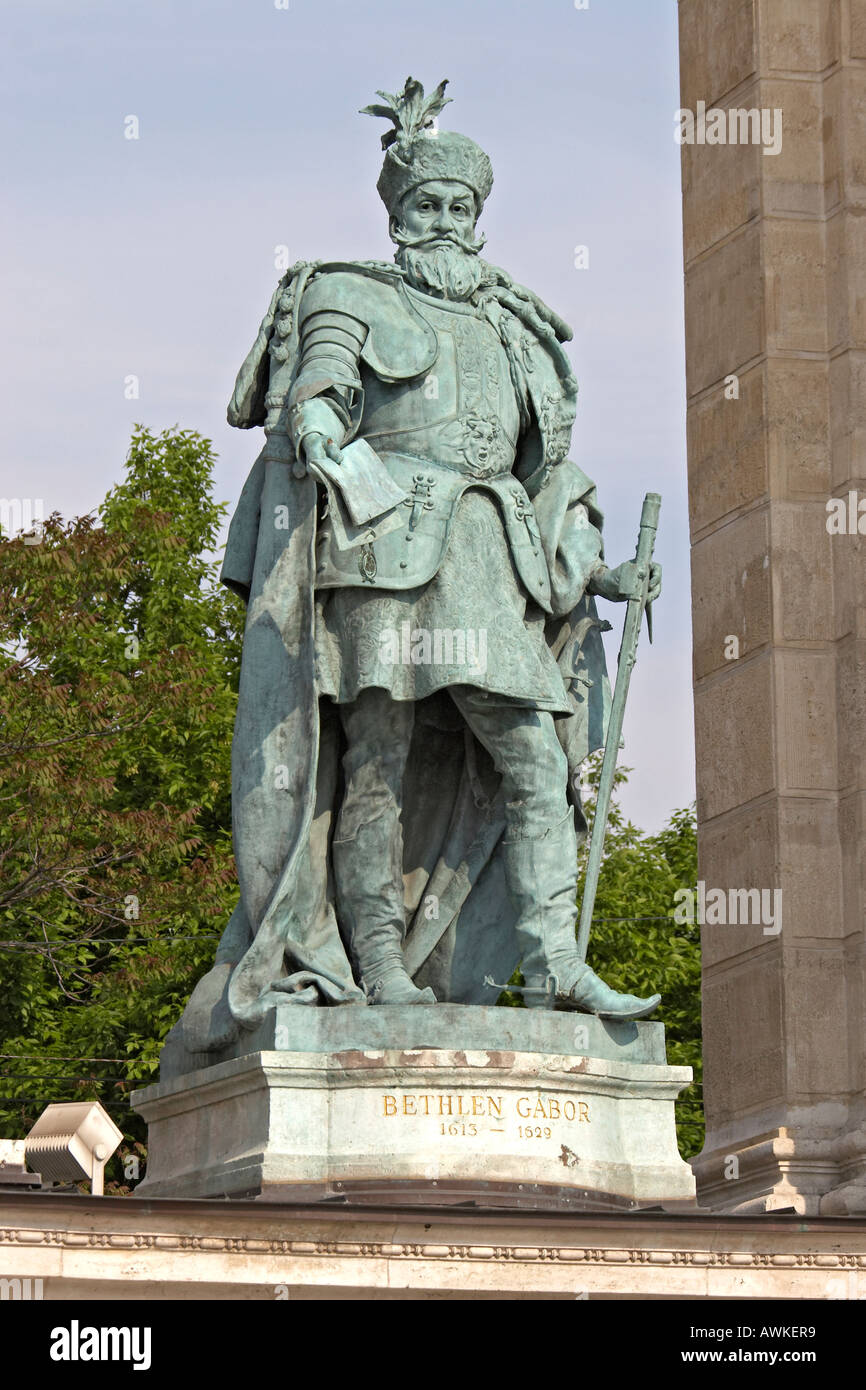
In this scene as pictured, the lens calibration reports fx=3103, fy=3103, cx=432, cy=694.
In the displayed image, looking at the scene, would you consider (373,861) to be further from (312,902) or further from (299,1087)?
(299,1087)

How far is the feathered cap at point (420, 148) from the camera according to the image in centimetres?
1568

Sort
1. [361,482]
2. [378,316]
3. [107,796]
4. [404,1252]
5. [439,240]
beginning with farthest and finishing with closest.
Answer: [107,796] < [439,240] < [378,316] < [361,482] < [404,1252]

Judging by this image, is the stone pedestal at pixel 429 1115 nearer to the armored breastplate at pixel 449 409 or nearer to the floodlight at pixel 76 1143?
the floodlight at pixel 76 1143

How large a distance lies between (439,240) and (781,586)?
5.35 metres

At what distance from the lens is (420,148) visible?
1567 cm

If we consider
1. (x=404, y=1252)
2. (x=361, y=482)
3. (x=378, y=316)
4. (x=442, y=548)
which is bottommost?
(x=404, y=1252)

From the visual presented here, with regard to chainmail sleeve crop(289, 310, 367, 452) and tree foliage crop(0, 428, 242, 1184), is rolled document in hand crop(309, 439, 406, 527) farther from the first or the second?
tree foliage crop(0, 428, 242, 1184)

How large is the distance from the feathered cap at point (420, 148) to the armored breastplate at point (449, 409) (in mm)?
638

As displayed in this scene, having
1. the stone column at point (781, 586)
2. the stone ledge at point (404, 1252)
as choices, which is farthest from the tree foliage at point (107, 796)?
the stone ledge at point (404, 1252)

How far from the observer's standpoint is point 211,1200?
13.1 meters

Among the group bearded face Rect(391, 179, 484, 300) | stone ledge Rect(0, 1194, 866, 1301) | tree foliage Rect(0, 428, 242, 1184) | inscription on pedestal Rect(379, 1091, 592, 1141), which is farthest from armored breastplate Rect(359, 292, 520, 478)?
tree foliage Rect(0, 428, 242, 1184)

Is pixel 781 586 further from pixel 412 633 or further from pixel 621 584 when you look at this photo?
pixel 412 633

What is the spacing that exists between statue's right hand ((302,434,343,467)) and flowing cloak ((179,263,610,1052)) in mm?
244

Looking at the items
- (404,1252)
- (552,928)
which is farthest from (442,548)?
(404,1252)
